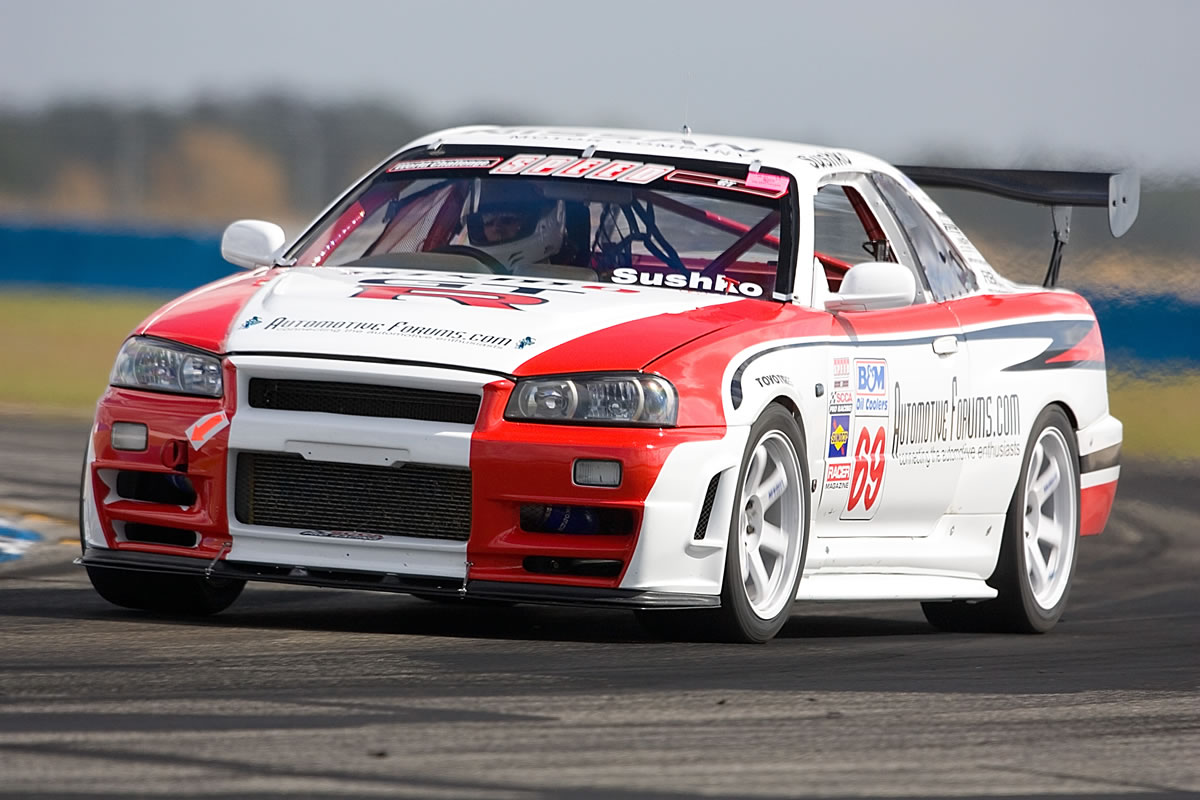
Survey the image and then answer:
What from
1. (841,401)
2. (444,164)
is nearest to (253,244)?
(444,164)

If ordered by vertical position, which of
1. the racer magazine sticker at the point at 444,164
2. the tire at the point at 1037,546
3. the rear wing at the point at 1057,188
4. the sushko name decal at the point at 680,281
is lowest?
the tire at the point at 1037,546

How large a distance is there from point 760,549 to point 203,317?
1688 millimetres

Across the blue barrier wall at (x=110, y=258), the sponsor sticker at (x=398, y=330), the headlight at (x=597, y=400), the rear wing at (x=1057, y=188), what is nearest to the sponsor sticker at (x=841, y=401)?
the headlight at (x=597, y=400)

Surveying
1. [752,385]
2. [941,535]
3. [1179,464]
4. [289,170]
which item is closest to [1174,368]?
[1179,464]

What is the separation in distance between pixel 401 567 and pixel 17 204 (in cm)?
1999

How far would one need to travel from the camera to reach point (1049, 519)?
8.70 m

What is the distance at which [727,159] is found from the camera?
25.0 ft

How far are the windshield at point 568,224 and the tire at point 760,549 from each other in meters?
0.63

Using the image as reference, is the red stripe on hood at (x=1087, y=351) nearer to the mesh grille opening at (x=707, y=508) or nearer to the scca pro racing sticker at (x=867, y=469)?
the scca pro racing sticker at (x=867, y=469)

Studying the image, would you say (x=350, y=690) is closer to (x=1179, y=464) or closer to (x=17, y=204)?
(x=1179, y=464)

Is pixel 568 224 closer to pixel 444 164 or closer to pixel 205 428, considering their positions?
pixel 444 164

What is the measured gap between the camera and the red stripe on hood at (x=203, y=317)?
636 centimetres

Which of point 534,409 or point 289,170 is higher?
point 534,409

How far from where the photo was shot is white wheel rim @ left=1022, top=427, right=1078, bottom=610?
8.46m
